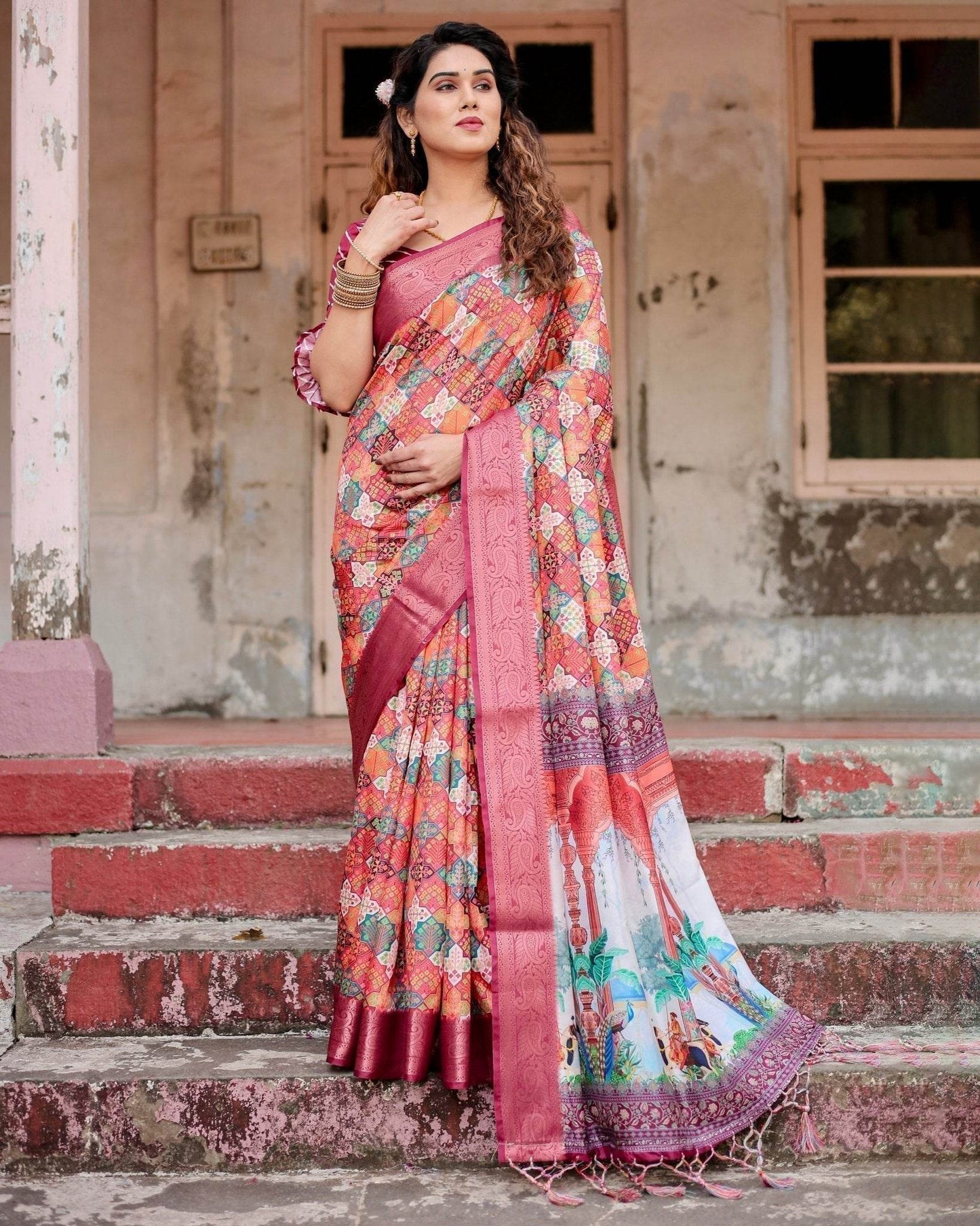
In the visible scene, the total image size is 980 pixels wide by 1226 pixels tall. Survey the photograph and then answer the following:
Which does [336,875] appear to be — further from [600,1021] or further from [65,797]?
[600,1021]

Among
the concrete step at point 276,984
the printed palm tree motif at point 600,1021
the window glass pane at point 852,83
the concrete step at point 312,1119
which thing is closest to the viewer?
the printed palm tree motif at point 600,1021

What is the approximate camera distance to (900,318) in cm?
536

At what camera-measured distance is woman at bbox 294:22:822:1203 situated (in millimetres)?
2455

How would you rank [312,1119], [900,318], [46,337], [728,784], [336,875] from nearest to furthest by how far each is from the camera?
[312,1119] → [336,875] → [728,784] → [46,337] → [900,318]

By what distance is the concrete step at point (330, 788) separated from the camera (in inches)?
136

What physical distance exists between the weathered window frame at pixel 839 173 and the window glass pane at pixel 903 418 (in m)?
0.04

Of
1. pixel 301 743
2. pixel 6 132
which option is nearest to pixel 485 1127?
pixel 301 743

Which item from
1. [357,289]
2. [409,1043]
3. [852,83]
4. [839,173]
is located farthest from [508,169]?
[852,83]

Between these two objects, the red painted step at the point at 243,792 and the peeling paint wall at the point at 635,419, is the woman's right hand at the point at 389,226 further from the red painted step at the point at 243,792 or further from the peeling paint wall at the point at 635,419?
the peeling paint wall at the point at 635,419

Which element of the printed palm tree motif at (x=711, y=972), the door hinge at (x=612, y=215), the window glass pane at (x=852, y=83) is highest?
the window glass pane at (x=852, y=83)

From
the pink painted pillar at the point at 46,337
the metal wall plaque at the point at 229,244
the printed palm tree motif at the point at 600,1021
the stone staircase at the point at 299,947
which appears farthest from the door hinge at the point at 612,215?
the printed palm tree motif at the point at 600,1021

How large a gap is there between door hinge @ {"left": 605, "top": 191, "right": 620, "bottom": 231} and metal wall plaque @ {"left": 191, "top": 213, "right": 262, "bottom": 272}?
1.34m

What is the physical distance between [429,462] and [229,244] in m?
2.98

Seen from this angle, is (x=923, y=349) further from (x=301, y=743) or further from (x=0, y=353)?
(x=0, y=353)
